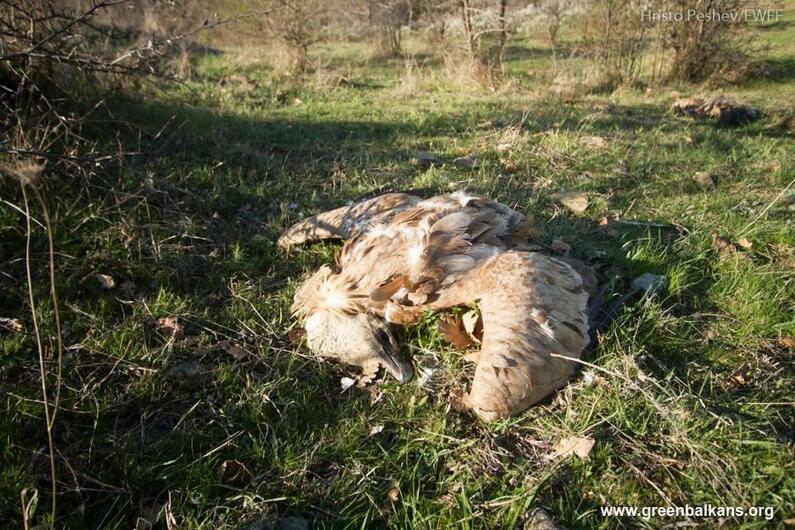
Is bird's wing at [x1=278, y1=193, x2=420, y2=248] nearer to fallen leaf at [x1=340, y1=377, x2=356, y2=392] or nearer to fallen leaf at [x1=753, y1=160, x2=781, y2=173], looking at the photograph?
fallen leaf at [x1=340, y1=377, x2=356, y2=392]

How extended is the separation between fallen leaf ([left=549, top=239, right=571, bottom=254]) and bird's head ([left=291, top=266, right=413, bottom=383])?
52.7 inches

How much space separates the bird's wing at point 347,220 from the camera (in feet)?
10.9

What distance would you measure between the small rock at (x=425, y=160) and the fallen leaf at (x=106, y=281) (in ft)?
10.2

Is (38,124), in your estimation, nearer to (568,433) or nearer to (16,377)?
(16,377)

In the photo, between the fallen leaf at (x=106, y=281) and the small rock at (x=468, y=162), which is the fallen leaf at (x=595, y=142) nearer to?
the small rock at (x=468, y=162)

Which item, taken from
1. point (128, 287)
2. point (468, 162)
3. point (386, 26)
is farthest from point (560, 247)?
point (386, 26)

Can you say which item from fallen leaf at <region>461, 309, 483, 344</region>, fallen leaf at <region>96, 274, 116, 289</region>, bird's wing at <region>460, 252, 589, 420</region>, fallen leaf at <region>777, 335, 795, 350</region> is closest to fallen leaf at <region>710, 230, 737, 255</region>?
fallen leaf at <region>777, 335, 795, 350</region>

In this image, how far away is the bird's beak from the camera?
2.52 meters

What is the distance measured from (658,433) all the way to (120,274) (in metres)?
3.12

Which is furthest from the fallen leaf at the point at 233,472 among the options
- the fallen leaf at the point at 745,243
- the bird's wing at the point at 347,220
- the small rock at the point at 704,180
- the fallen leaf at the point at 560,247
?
the small rock at the point at 704,180

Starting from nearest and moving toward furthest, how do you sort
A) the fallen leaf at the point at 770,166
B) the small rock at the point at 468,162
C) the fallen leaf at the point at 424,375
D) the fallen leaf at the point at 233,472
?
the fallen leaf at the point at 233,472, the fallen leaf at the point at 424,375, the fallen leaf at the point at 770,166, the small rock at the point at 468,162

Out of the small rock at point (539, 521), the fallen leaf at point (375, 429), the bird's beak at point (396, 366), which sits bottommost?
the small rock at point (539, 521)

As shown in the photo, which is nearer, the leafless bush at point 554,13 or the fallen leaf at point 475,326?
the fallen leaf at point 475,326

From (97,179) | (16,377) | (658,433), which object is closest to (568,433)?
(658,433)
